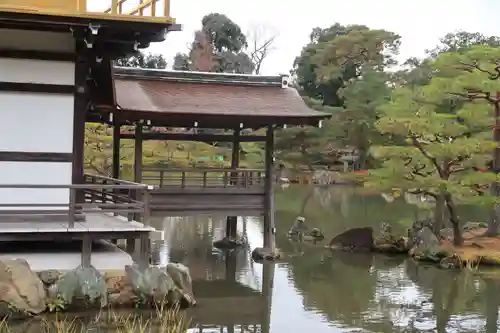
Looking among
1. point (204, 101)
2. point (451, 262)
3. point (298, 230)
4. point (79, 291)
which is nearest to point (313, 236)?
point (298, 230)

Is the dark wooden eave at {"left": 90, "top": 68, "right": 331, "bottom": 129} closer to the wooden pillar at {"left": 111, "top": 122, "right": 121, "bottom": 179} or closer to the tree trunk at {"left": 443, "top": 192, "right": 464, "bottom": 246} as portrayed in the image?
the wooden pillar at {"left": 111, "top": 122, "right": 121, "bottom": 179}

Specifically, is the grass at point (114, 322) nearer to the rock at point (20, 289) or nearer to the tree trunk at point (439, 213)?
the rock at point (20, 289)

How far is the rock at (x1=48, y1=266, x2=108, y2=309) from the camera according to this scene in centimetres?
895

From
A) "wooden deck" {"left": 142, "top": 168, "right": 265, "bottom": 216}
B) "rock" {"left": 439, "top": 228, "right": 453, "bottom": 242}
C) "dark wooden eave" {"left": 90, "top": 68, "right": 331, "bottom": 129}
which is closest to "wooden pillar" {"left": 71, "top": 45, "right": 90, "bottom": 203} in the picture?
"dark wooden eave" {"left": 90, "top": 68, "right": 331, "bottom": 129}

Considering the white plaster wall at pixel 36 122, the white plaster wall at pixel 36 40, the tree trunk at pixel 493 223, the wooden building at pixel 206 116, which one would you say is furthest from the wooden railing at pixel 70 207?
the tree trunk at pixel 493 223

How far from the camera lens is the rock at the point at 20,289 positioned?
8.56 meters

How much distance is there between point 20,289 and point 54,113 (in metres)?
2.66

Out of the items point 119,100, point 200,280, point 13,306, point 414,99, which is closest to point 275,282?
point 200,280

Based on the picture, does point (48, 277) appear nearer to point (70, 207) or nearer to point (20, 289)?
point (20, 289)

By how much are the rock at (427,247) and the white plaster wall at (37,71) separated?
28.8ft

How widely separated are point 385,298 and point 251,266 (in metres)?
3.34

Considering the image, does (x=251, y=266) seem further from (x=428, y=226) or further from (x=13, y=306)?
(x=13, y=306)

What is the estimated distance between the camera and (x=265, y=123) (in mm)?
13688

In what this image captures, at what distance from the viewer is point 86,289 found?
9031 millimetres
